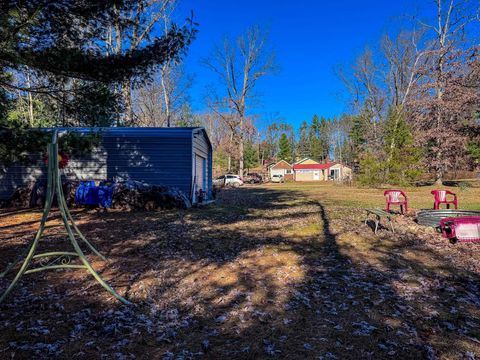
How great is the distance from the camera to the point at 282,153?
6631cm

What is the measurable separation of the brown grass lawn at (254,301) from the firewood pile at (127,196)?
13.1 ft

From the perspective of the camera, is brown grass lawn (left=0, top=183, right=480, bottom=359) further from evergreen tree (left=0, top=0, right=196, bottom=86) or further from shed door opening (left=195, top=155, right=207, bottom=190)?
shed door opening (left=195, top=155, right=207, bottom=190)

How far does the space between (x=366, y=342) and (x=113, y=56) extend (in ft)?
21.2

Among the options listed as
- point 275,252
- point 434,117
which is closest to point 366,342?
point 275,252

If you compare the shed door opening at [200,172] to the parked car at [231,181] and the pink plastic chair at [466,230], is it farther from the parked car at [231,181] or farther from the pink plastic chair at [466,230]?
the parked car at [231,181]

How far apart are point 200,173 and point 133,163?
3.47 meters

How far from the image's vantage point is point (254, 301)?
3.69m

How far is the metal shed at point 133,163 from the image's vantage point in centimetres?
1194

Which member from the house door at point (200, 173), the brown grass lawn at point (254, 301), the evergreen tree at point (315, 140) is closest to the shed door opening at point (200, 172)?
the house door at point (200, 173)

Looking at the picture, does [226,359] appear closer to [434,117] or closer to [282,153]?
[434,117]

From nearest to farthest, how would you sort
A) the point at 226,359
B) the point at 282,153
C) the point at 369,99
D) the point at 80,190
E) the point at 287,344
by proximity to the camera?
the point at 226,359 → the point at 287,344 → the point at 80,190 → the point at 369,99 → the point at 282,153

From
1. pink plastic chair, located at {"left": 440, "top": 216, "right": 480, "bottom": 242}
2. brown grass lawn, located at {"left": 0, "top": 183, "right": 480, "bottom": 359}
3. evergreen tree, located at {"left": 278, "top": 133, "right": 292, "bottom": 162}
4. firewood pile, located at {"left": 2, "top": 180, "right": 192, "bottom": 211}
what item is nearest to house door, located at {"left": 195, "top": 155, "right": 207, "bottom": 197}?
firewood pile, located at {"left": 2, "top": 180, "right": 192, "bottom": 211}

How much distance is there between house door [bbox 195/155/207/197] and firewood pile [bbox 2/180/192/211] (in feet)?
7.15

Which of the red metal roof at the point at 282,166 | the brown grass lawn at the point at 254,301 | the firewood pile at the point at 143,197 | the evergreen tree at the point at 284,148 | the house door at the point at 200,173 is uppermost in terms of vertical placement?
the evergreen tree at the point at 284,148
